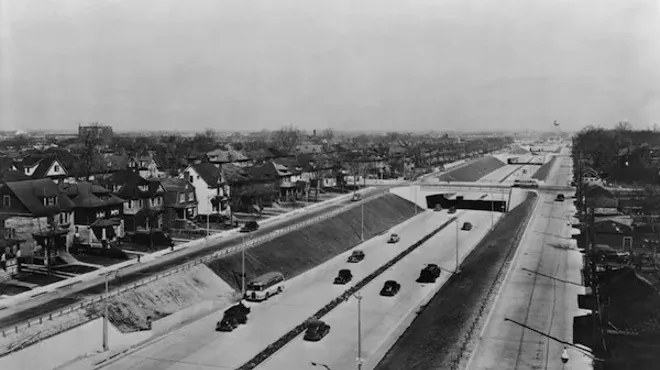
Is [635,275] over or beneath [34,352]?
over

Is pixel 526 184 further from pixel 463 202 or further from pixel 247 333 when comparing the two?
pixel 247 333

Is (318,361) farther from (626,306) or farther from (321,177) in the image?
(321,177)

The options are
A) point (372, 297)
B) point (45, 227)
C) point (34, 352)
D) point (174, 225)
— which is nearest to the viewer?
point (34, 352)

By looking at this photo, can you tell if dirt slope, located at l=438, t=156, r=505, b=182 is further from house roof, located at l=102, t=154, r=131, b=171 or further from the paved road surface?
the paved road surface

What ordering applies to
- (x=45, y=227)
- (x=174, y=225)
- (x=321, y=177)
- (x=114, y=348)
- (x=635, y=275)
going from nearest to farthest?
1. (x=114, y=348)
2. (x=635, y=275)
3. (x=45, y=227)
4. (x=174, y=225)
5. (x=321, y=177)

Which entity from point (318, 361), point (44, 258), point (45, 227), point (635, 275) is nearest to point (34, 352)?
point (318, 361)

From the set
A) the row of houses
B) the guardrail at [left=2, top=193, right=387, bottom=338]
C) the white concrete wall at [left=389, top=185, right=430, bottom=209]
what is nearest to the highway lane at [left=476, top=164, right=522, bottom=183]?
the white concrete wall at [left=389, top=185, right=430, bottom=209]
